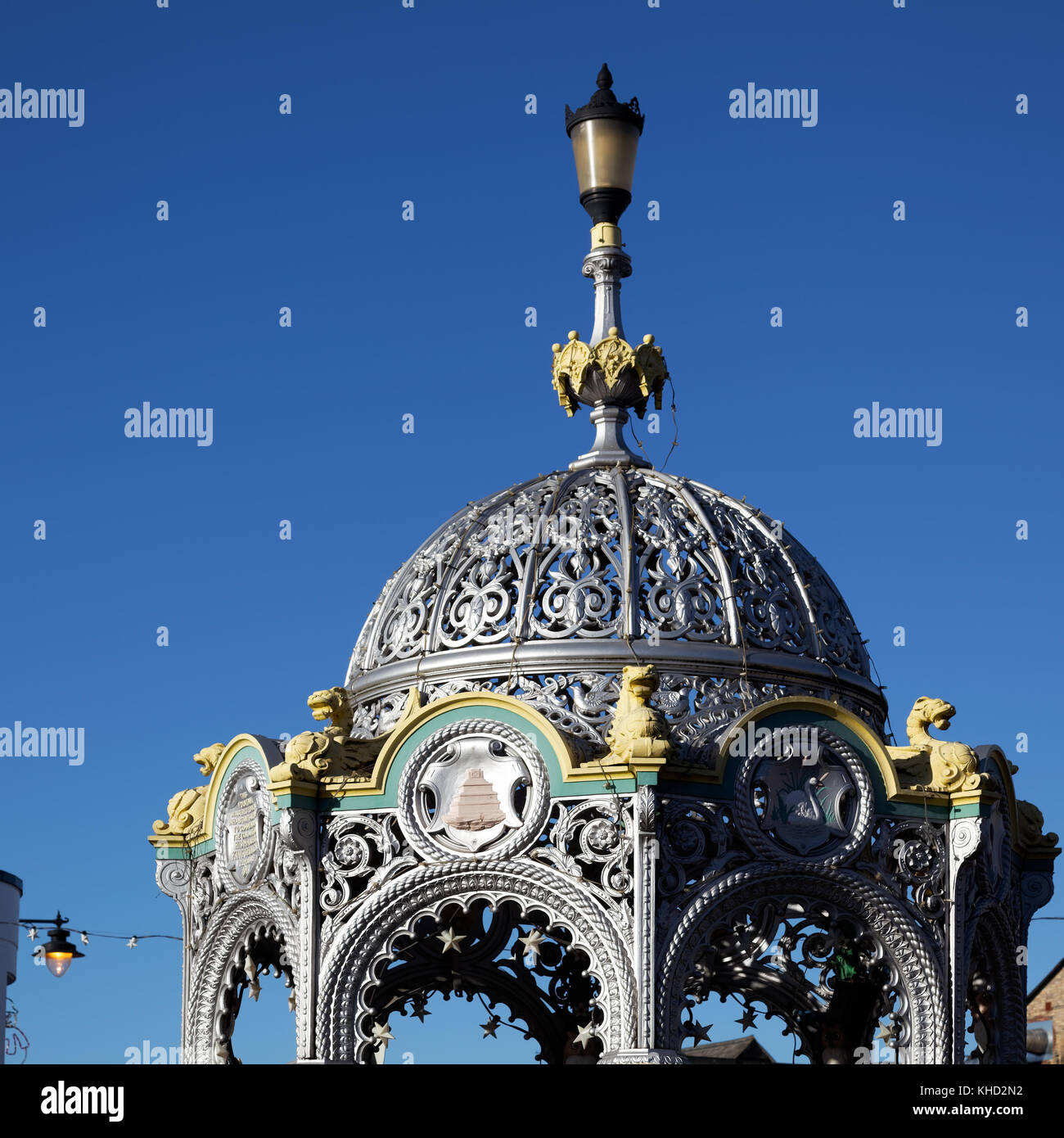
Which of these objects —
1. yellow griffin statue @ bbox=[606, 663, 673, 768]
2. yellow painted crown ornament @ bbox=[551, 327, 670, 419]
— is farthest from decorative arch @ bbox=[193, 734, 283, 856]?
yellow painted crown ornament @ bbox=[551, 327, 670, 419]

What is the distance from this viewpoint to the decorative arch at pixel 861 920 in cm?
2662

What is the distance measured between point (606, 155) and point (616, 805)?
10571 mm

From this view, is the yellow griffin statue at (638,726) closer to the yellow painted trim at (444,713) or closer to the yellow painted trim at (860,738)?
the yellow painted trim at (444,713)

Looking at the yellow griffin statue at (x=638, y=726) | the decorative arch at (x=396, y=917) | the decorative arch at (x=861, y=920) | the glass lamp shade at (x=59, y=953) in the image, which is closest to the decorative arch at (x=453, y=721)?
the yellow griffin statue at (x=638, y=726)

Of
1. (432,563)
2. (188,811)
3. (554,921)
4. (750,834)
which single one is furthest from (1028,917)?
(188,811)

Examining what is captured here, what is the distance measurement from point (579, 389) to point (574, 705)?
569 cm

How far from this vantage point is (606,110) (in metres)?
32.7

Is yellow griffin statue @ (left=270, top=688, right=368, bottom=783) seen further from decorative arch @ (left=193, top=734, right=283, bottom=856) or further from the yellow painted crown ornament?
the yellow painted crown ornament

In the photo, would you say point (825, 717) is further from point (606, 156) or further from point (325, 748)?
point (606, 156)

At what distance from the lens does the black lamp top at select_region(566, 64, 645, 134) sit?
3269cm

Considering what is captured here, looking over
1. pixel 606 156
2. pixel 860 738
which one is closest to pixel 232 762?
pixel 860 738

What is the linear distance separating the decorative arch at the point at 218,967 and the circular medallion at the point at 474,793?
9.19 feet

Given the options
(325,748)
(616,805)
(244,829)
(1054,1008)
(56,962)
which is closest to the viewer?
(616,805)
